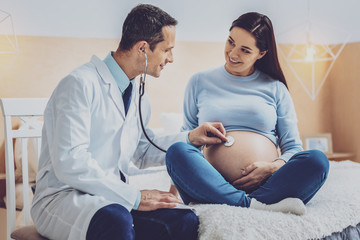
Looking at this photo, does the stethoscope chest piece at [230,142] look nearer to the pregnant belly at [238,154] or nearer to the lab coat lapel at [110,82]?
the pregnant belly at [238,154]

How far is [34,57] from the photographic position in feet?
8.42

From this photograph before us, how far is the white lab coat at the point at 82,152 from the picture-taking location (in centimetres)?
114

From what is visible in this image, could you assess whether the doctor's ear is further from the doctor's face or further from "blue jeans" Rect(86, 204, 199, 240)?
"blue jeans" Rect(86, 204, 199, 240)

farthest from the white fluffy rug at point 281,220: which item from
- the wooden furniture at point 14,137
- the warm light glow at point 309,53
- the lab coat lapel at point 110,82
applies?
the warm light glow at point 309,53

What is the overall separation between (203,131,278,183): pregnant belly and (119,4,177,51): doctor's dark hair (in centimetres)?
48

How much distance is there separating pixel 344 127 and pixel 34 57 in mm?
2286

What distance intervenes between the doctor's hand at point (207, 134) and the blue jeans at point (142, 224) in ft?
1.22

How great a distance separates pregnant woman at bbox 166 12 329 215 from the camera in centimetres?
139

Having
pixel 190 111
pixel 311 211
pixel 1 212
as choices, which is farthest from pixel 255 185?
pixel 1 212

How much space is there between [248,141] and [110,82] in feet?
1.90

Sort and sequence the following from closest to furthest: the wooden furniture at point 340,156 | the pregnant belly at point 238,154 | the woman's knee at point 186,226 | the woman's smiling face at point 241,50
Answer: the woman's knee at point 186,226
the pregnant belly at point 238,154
the woman's smiling face at point 241,50
the wooden furniture at point 340,156

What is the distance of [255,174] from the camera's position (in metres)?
1.52

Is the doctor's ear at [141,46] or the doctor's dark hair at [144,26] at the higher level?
the doctor's dark hair at [144,26]

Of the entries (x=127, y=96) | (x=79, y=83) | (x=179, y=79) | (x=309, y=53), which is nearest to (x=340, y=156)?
(x=309, y=53)
